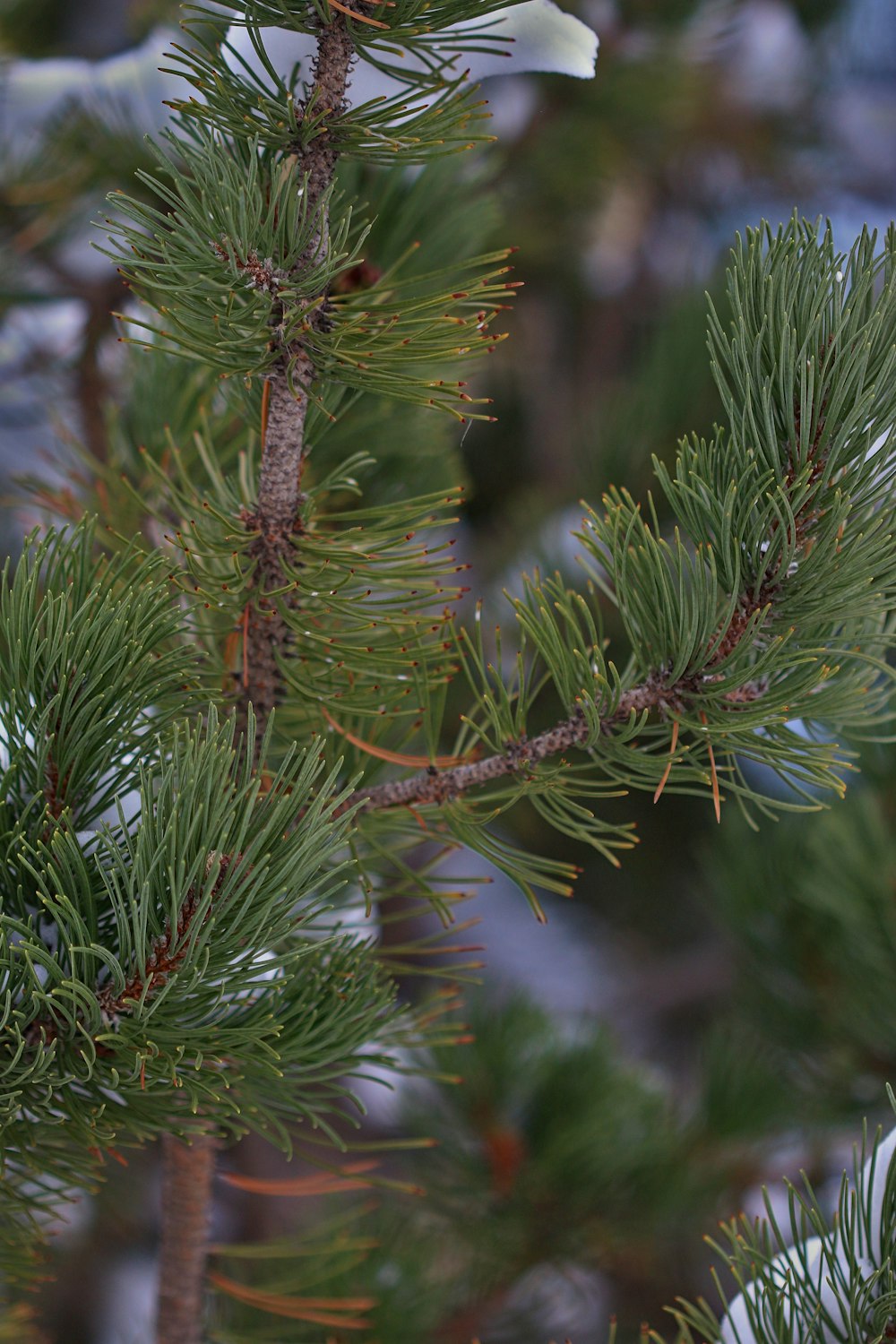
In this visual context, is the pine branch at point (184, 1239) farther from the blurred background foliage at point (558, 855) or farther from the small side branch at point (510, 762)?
the small side branch at point (510, 762)

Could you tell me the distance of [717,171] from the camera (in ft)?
3.91

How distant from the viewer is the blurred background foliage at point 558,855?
0.49 metres

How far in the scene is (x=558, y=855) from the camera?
0.89m

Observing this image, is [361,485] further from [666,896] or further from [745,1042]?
[666,896]

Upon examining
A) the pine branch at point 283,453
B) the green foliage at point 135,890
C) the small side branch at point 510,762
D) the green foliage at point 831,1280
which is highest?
the pine branch at point 283,453

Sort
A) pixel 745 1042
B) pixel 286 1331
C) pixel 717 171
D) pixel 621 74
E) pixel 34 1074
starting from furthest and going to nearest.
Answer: pixel 717 171 < pixel 621 74 < pixel 745 1042 < pixel 286 1331 < pixel 34 1074

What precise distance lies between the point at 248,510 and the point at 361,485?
173 millimetres

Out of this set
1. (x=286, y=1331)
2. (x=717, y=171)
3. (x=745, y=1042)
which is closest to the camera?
(x=286, y=1331)

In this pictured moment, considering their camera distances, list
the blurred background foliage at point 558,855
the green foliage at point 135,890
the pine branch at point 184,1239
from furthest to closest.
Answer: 1. the blurred background foliage at point 558,855
2. the pine branch at point 184,1239
3. the green foliage at point 135,890

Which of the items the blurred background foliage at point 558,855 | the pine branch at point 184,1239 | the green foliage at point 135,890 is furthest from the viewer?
the blurred background foliage at point 558,855

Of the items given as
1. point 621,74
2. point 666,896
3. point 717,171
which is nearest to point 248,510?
point 621,74

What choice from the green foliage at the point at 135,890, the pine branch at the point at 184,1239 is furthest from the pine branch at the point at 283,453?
the pine branch at the point at 184,1239

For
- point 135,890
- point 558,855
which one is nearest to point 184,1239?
point 135,890

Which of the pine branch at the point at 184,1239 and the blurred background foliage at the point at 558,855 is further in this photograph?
the blurred background foliage at the point at 558,855
